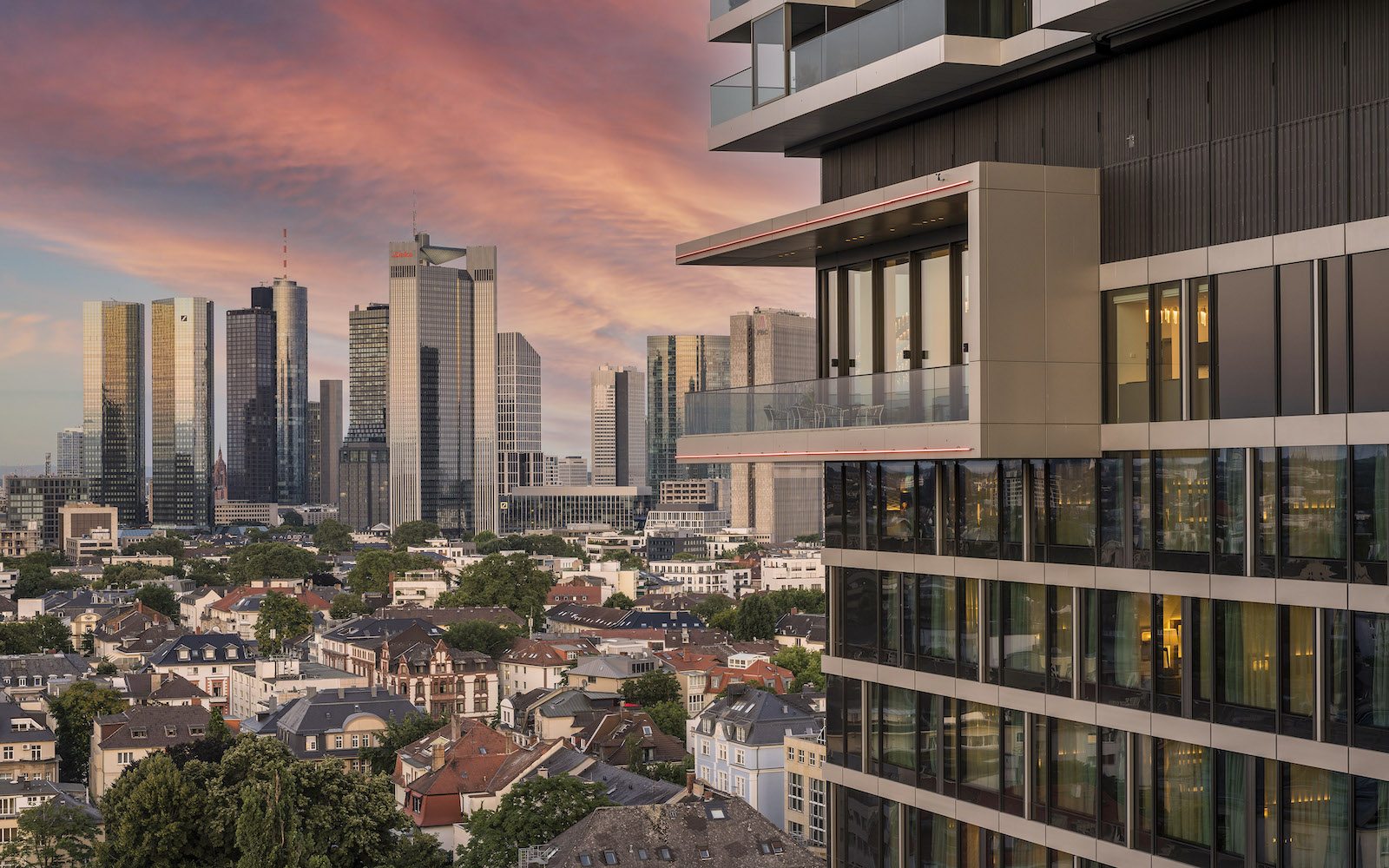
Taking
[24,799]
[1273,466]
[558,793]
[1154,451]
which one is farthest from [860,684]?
[24,799]

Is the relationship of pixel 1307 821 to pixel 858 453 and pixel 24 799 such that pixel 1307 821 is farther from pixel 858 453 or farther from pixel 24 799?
pixel 24 799

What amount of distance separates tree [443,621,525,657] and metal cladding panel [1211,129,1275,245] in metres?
136

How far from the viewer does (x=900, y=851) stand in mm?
24391

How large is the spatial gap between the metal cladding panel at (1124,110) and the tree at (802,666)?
317ft

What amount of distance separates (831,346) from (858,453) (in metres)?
4.86

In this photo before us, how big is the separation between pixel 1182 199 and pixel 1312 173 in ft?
6.79

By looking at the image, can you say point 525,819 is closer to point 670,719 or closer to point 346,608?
point 670,719

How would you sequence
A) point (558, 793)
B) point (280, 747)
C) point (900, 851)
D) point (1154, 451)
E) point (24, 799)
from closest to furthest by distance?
point (1154, 451)
point (900, 851)
point (558, 793)
point (280, 747)
point (24, 799)

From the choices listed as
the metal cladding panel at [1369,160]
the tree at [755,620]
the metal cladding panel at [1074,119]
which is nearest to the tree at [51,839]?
the metal cladding panel at [1074,119]

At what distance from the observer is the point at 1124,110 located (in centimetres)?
2053

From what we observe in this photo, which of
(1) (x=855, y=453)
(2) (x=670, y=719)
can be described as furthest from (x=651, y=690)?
(1) (x=855, y=453)

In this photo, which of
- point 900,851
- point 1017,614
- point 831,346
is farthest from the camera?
point 831,346

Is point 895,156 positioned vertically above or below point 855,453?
above

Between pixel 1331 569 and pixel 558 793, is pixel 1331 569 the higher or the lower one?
the higher one
